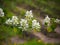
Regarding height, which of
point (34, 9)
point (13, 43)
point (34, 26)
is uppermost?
point (34, 9)

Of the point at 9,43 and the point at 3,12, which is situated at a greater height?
the point at 3,12

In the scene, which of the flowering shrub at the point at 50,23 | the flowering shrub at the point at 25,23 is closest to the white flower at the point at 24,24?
the flowering shrub at the point at 25,23

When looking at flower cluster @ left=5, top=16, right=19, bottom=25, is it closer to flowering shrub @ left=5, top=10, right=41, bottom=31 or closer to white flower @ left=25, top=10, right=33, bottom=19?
flowering shrub @ left=5, top=10, right=41, bottom=31

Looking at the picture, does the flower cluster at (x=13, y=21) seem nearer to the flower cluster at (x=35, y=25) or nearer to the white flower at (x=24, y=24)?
the white flower at (x=24, y=24)

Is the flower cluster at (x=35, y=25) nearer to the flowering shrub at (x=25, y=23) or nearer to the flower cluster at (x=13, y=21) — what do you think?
the flowering shrub at (x=25, y=23)

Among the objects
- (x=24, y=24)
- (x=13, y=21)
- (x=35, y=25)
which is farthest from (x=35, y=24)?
(x=13, y=21)

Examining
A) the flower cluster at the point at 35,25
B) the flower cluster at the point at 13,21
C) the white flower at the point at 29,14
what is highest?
the white flower at the point at 29,14

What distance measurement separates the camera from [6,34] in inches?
96.9

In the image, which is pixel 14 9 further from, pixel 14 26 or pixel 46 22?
pixel 46 22

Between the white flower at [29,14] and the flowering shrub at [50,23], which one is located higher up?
the white flower at [29,14]

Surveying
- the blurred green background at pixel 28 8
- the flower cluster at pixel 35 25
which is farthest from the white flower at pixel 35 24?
the blurred green background at pixel 28 8

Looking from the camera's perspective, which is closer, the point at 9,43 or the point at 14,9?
the point at 9,43

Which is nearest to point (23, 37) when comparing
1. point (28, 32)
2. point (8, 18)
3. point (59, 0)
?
point (28, 32)

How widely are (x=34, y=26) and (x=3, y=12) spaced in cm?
35
